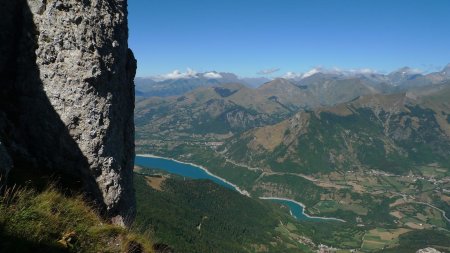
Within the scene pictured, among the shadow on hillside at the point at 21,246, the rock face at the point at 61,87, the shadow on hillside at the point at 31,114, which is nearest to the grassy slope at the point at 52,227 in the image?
the shadow on hillside at the point at 21,246

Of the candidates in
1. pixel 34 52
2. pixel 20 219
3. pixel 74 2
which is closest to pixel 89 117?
pixel 34 52

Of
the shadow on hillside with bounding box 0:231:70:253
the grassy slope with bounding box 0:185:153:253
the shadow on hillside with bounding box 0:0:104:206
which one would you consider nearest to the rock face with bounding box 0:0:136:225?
the shadow on hillside with bounding box 0:0:104:206

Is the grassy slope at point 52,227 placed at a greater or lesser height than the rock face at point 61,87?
lesser

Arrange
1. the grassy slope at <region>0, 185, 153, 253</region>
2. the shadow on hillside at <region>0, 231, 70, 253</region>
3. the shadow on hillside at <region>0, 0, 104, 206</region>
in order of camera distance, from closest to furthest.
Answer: the shadow on hillside at <region>0, 231, 70, 253</region> → the grassy slope at <region>0, 185, 153, 253</region> → the shadow on hillside at <region>0, 0, 104, 206</region>

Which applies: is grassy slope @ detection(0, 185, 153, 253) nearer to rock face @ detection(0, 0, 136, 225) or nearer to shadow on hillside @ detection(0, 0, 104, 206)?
shadow on hillside @ detection(0, 0, 104, 206)

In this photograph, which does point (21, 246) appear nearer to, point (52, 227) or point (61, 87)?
point (52, 227)

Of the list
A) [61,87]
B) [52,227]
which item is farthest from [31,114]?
[52,227]

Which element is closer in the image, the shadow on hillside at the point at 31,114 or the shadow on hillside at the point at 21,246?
the shadow on hillside at the point at 21,246

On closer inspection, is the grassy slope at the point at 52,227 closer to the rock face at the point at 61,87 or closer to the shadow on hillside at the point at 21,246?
the shadow on hillside at the point at 21,246
